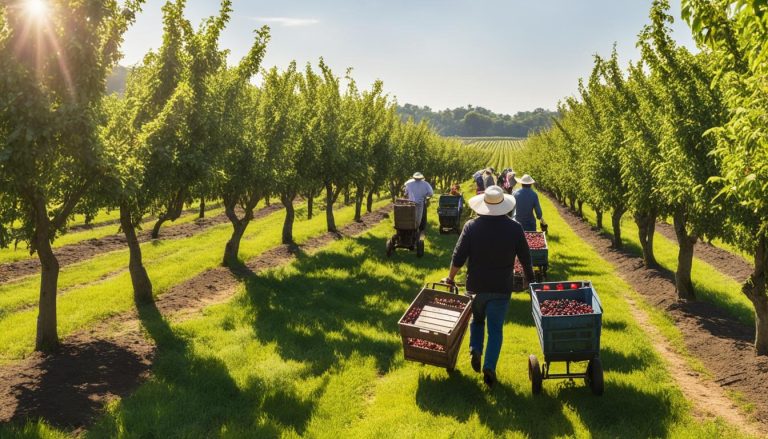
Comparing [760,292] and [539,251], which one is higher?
[539,251]

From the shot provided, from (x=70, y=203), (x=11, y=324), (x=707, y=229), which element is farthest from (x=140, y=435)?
(x=707, y=229)

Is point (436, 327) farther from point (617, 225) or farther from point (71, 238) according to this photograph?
point (71, 238)

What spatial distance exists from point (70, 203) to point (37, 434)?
193 inches

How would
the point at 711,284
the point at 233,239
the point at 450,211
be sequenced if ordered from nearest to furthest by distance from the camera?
the point at 711,284 < the point at 233,239 < the point at 450,211

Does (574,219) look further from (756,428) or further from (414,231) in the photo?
(756,428)

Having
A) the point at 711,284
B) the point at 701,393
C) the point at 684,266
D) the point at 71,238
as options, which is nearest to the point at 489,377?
the point at 701,393

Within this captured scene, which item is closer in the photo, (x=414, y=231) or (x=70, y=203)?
(x=70, y=203)

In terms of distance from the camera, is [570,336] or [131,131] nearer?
[570,336]

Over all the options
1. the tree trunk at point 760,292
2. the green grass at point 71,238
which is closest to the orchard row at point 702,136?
the tree trunk at point 760,292

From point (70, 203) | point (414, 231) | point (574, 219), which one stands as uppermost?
point (70, 203)

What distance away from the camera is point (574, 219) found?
3766 centimetres

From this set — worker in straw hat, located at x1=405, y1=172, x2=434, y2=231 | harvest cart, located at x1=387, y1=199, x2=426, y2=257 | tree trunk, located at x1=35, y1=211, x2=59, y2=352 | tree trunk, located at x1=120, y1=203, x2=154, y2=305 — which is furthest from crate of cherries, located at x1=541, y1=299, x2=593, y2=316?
tree trunk, located at x1=120, y1=203, x2=154, y2=305

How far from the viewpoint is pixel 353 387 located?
28.3ft

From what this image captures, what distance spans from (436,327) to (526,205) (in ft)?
23.7
